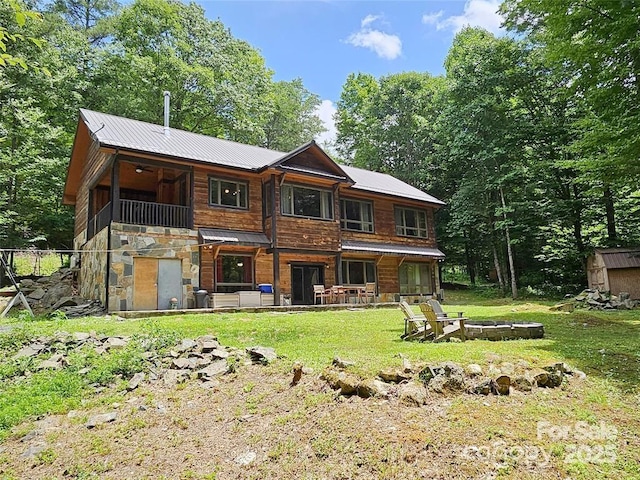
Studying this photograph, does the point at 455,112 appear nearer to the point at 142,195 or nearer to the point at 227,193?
the point at 227,193

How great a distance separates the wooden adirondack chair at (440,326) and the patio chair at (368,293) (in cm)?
974

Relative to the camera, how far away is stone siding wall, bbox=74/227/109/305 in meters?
12.8

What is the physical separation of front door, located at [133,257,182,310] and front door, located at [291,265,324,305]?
4914mm

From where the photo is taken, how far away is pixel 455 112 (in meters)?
24.5

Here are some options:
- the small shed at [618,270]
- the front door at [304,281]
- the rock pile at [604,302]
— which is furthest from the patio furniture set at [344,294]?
the small shed at [618,270]

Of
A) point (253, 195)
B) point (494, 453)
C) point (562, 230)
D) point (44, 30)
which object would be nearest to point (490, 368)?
point (494, 453)

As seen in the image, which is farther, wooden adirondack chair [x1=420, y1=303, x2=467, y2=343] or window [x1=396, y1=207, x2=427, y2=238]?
window [x1=396, y1=207, x2=427, y2=238]

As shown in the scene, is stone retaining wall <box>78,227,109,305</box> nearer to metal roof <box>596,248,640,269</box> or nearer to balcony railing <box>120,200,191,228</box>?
balcony railing <box>120,200,191,228</box>

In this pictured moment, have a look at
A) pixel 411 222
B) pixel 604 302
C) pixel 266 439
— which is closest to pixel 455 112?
pixel 411 222

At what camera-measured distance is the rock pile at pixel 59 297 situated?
1223 cm

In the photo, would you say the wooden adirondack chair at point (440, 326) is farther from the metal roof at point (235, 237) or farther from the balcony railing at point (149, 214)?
the balcony railing at point (149, 214)

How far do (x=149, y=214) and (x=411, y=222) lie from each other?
42.7 feet

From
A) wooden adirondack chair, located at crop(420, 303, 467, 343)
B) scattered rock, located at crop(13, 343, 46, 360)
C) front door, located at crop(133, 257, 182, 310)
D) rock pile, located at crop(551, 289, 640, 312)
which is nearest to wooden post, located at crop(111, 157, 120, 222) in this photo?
front door, located at crop(133, 257, 182, 310)

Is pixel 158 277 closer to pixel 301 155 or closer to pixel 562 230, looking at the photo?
pixel 301 155
